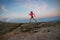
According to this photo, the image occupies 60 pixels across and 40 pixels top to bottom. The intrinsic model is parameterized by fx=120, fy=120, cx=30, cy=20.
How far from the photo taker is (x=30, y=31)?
7.47 ft

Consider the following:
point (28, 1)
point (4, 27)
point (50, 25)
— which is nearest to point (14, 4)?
point (28, 1)

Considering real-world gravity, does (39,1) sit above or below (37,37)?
above

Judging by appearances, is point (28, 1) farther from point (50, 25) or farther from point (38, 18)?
point (50, 25)

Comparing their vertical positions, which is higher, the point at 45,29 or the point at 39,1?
the point at 39,1

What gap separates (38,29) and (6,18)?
0.64m

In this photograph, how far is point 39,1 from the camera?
91.7 inches

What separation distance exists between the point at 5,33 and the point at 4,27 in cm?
12

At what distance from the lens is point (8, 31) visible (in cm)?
224

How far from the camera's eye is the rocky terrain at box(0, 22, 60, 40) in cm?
224

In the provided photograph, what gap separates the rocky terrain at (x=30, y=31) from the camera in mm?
2238

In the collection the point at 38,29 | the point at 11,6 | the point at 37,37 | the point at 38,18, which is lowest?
the point at 37,37

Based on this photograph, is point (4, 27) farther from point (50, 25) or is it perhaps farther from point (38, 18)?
point (50, 25)

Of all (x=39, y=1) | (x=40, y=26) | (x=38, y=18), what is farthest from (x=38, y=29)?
(x=39, y=1)

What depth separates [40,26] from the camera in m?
2.29
